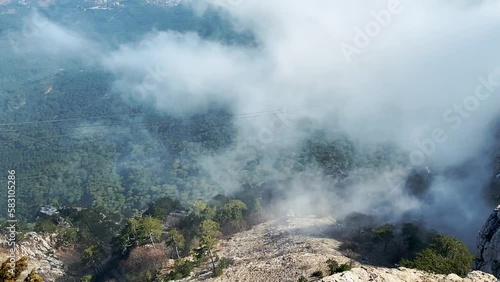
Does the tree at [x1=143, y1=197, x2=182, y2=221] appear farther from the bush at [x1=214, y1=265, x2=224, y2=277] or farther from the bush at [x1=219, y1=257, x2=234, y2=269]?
the bush at [x1=214, y1=265, x2=224, y2=277]

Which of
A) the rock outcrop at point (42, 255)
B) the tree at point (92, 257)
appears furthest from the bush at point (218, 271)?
the rock outcrop at point (42, 255)

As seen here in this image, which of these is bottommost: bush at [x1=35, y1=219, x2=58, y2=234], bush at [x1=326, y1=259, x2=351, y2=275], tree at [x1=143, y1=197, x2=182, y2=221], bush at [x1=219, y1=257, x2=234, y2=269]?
bush at [x1=326, y1=259, x2=351, y2=275]

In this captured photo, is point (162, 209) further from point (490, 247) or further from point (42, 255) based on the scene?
point (490, 247)

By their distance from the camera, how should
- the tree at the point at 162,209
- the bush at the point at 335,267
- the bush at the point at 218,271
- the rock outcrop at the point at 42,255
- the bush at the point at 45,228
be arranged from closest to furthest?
the bush at the point at 335,267 < the bush at the point at 218,271 < the rock outcrop at the point at 42,255 < the bush at the point at 45,228 < the tree at the point at 162,209

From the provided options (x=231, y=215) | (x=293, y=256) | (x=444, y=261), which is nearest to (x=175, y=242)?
(x=231, y=215)

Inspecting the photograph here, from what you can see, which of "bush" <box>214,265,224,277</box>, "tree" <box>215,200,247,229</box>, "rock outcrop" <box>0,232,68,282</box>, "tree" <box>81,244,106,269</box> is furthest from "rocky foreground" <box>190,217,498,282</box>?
"rock outcrop" <box>0,232,68,282</box>

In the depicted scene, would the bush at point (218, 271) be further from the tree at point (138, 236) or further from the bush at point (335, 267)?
the tree at point (138, 236)


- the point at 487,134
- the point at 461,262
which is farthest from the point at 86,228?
the point at 487,134

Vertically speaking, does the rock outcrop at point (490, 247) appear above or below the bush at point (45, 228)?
below
